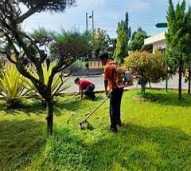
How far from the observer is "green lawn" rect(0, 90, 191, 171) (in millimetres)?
8125

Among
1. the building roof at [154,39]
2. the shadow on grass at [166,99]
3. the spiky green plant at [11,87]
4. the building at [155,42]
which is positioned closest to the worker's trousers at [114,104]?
the shadow on grass at [166,99]

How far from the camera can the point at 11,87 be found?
15.0 metres

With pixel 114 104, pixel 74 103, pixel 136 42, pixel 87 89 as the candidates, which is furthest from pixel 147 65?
pixel 136 42

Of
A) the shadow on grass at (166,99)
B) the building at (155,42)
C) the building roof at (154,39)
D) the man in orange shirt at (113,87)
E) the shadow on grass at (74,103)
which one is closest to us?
the man in orange shirt at (113,87)

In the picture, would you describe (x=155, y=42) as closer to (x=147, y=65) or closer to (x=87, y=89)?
(x=87, y=89)

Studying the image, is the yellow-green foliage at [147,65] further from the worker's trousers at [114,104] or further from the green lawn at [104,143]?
the worker's trousers at [114,104]

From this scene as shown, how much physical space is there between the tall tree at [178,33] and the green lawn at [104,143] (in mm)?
2423

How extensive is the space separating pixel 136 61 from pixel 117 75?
12.9ft

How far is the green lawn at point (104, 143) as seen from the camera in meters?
8.12

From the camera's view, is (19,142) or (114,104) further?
(19,142)

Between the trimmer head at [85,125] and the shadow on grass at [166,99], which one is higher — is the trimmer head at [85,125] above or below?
below

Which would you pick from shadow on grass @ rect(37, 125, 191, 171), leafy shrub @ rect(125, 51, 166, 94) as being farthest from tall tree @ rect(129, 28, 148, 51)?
shadow on grass @ rect(37, 125, 191, 171)

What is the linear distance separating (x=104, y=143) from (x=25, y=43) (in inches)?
110

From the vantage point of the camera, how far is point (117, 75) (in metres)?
9.85
